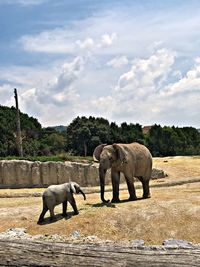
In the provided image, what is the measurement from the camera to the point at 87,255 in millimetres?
3533

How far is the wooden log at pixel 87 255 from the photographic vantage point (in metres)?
3.41

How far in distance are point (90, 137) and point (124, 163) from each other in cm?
4519

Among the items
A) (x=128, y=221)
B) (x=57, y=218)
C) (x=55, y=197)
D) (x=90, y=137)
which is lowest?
(x=128, y=221)

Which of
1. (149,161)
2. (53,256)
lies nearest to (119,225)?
(149,161)

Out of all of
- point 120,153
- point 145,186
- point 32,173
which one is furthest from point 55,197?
point 32,173

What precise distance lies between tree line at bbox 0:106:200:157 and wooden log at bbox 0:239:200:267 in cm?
5407

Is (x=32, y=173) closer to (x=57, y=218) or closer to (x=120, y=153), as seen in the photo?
(x=120, y=153)

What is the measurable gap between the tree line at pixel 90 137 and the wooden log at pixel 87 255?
5407 centimetres

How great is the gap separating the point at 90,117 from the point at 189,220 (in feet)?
181

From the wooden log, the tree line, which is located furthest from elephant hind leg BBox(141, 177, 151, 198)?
the tree line

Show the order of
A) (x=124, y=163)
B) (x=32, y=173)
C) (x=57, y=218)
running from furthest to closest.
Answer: (x=32, y=173)
(x=124, y=163)
(x=57, y=218)

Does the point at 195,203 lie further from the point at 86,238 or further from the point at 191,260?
the point at 191,260

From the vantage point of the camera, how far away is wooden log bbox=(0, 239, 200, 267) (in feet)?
11.2

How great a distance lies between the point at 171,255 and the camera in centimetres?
344
